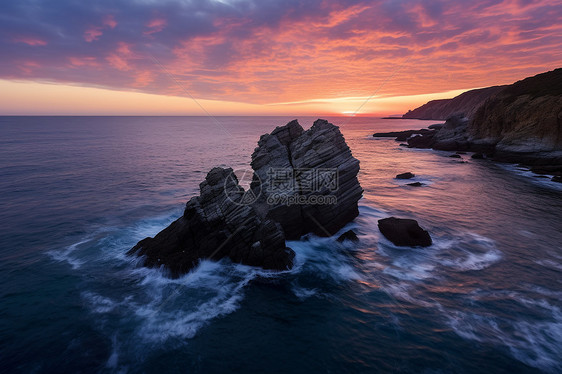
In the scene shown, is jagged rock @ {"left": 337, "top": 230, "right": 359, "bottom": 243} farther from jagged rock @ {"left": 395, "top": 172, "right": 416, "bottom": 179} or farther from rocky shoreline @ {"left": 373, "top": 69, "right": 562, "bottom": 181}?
rocky shoreline @ {"left": 373, "top": 69, "right": 562, "bottom": 181}

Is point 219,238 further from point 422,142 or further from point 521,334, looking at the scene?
point 422,142

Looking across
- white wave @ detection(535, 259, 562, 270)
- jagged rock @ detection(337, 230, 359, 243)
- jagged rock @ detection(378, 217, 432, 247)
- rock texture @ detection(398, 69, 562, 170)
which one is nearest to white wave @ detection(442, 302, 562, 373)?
white wave @ detection(535, 259, 562, 270)

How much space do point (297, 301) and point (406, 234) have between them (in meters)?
13.4

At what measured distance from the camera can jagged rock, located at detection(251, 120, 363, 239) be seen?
952 inches

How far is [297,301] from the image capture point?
16.8m

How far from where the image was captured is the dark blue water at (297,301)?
12.7m

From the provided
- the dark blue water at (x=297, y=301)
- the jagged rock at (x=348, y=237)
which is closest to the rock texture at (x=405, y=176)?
the dark blue water at (x=297, y=301)

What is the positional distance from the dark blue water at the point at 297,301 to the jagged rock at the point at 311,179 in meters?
2.41

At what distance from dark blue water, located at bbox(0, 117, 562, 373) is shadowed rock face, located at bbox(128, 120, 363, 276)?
1433 mm

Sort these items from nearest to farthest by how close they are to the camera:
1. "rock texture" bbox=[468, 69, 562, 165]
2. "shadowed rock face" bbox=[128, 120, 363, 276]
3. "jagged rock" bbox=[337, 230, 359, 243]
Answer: "shadowed rock face" bbox=[128, 120, 363, 276], "jagged rock" bbox=[337, 230, 359, 243], "rock texture" bbox=[468, 69, 562, 165]

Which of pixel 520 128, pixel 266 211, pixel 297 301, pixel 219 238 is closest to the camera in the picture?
pixel 297 301

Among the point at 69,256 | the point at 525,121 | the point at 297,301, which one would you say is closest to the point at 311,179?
the point at 297,301

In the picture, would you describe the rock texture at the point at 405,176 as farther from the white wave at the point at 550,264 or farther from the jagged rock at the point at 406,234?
the white wave at the point at 550,264

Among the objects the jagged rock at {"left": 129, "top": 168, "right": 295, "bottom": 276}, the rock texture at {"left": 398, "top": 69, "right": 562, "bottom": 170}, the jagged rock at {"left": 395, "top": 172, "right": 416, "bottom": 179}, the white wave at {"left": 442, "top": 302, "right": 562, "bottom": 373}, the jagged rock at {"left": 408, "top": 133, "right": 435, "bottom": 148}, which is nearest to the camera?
the white wave at {"left": 442, "top": 302, "right": 562, "bottom": 373}
